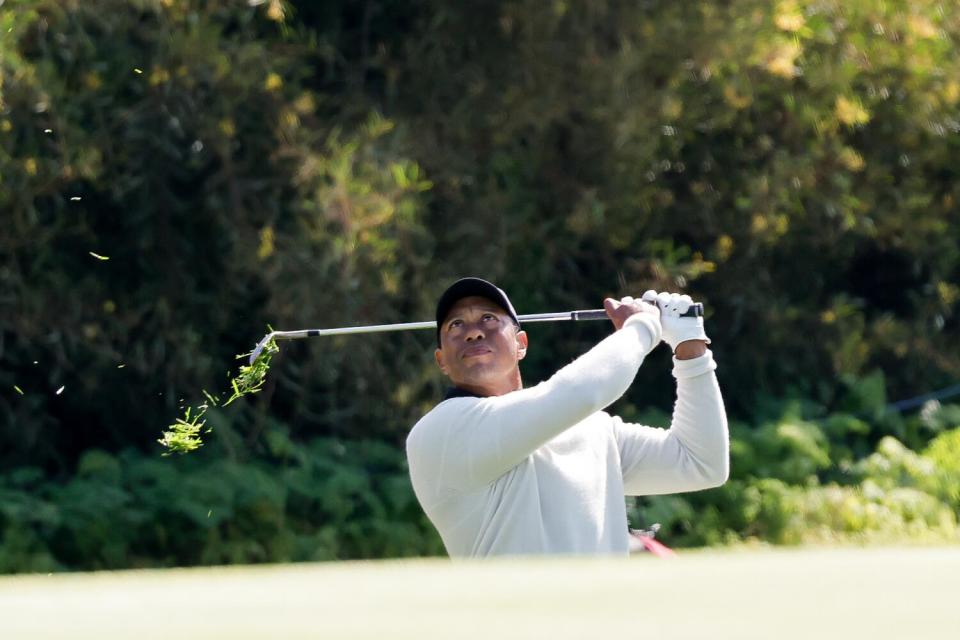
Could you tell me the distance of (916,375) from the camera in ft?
40.5

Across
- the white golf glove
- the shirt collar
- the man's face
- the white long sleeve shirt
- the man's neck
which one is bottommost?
the white long sleeve shirt

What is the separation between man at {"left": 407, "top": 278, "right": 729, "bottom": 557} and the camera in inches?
153

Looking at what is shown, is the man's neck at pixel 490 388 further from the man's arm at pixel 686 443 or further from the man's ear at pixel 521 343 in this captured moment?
the man's arm at pixel 686 443

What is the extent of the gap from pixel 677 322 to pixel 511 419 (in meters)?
0.75

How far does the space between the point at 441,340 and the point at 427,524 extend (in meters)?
5.62

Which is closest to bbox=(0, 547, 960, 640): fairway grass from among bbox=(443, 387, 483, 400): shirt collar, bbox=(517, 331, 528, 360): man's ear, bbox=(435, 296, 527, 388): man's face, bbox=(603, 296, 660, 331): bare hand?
bbox=(443, 387, 483, 400): shirt collar

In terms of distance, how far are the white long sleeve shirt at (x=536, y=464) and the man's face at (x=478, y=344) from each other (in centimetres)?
23

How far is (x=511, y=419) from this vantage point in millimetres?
3852

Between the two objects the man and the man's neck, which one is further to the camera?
the man's neck

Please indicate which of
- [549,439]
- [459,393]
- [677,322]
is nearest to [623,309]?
[677,322]

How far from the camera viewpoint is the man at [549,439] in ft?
12.7

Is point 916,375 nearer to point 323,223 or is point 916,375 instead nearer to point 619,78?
point 619,78

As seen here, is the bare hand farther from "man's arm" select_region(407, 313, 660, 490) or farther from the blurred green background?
the blurred green background

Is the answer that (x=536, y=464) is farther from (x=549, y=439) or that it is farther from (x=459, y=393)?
(x=459, y=393)
